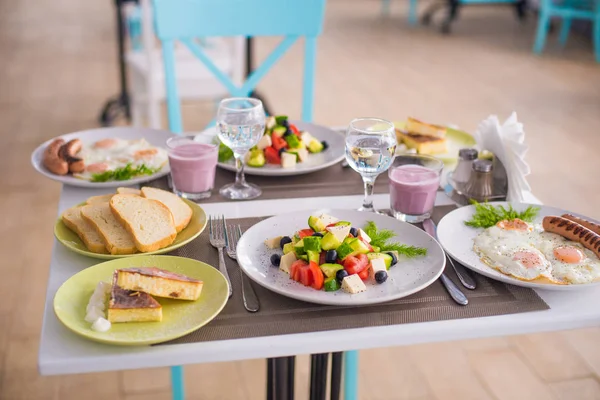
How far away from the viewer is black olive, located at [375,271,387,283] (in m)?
1.02

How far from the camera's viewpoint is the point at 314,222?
109 centimetres

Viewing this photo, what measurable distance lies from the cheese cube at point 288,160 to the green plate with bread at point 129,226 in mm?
304

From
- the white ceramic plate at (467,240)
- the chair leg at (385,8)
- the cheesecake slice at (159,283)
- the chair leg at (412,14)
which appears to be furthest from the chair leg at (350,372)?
the chair leg at (385,8)

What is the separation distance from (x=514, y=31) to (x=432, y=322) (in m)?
7.08

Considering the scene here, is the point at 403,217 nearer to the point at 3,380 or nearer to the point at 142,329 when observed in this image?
the point at 142,329

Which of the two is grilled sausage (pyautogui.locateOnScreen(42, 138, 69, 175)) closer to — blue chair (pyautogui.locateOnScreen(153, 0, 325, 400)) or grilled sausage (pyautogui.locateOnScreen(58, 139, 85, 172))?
grilled sausage (pyautogui.locateOnScreen(58, 139, 85, 172))

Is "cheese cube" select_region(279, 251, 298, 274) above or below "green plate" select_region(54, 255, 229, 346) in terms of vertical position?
above

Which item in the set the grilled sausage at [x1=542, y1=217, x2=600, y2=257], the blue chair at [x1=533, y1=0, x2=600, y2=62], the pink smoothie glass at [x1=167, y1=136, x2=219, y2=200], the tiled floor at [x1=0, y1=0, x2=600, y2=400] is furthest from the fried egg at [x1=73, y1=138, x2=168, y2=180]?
the blue chair at [x1=533, y1=0, x2=600, y2=62]

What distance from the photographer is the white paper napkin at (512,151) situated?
1.33 metres

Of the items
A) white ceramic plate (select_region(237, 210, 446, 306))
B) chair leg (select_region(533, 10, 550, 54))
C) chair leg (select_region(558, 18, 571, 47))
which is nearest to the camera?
white ceramic plate (select_region(237, 210, 446, 306))

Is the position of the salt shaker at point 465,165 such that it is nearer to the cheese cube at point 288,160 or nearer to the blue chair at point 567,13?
the cheese cube at point 288,160

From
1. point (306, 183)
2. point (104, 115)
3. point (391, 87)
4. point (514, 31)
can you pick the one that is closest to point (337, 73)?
point (391, 87)

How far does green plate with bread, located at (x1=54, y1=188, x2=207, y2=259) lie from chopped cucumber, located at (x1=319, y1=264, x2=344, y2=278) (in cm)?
26

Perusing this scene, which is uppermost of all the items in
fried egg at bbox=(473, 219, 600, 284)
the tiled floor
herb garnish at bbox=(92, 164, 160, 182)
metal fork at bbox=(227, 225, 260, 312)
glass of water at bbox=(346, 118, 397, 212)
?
glass of water at bbox=(346, 118, 397, 212)
